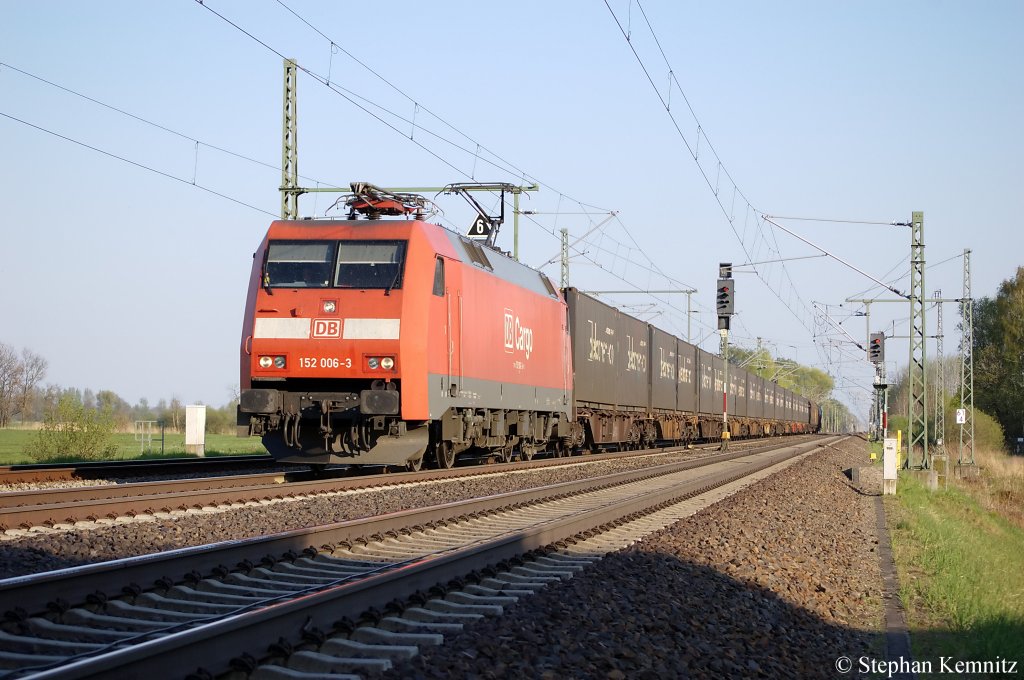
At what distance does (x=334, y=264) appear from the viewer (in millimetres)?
15008

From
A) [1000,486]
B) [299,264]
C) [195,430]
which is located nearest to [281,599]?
[299,264]

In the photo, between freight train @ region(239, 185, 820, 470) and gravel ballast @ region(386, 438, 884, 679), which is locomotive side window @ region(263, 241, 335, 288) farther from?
gravel ballast @ region(386, 438, 884, 679)

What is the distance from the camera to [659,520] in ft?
40.4

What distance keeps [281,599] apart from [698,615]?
107 inches

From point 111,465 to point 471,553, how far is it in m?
10.2

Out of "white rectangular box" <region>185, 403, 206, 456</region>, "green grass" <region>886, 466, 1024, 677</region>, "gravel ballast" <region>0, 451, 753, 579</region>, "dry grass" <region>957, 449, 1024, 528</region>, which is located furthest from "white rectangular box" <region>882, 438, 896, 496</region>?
"white rectangular box" <region>185, 403, 206, 456</region>

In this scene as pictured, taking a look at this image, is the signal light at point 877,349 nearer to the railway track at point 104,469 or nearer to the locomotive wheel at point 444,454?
the locomotive wheel at point 444,454

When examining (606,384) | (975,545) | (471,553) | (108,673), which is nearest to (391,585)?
(471,553)

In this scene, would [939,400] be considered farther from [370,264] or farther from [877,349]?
[370,264]

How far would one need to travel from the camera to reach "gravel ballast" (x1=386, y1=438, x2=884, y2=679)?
5293mm

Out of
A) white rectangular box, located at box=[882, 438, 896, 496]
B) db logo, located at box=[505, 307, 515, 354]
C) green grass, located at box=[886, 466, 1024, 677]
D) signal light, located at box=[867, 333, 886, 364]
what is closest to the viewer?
green grass, located at box=[886, 466, 1024, 677]

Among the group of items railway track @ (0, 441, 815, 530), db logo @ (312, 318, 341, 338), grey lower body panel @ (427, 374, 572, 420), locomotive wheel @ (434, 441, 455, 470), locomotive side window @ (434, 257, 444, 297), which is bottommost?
railway track @ (0, 441, 815, 530)

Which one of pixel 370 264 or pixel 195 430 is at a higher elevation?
pixel 370 264

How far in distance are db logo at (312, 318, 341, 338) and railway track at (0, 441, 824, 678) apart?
4.89 metres
